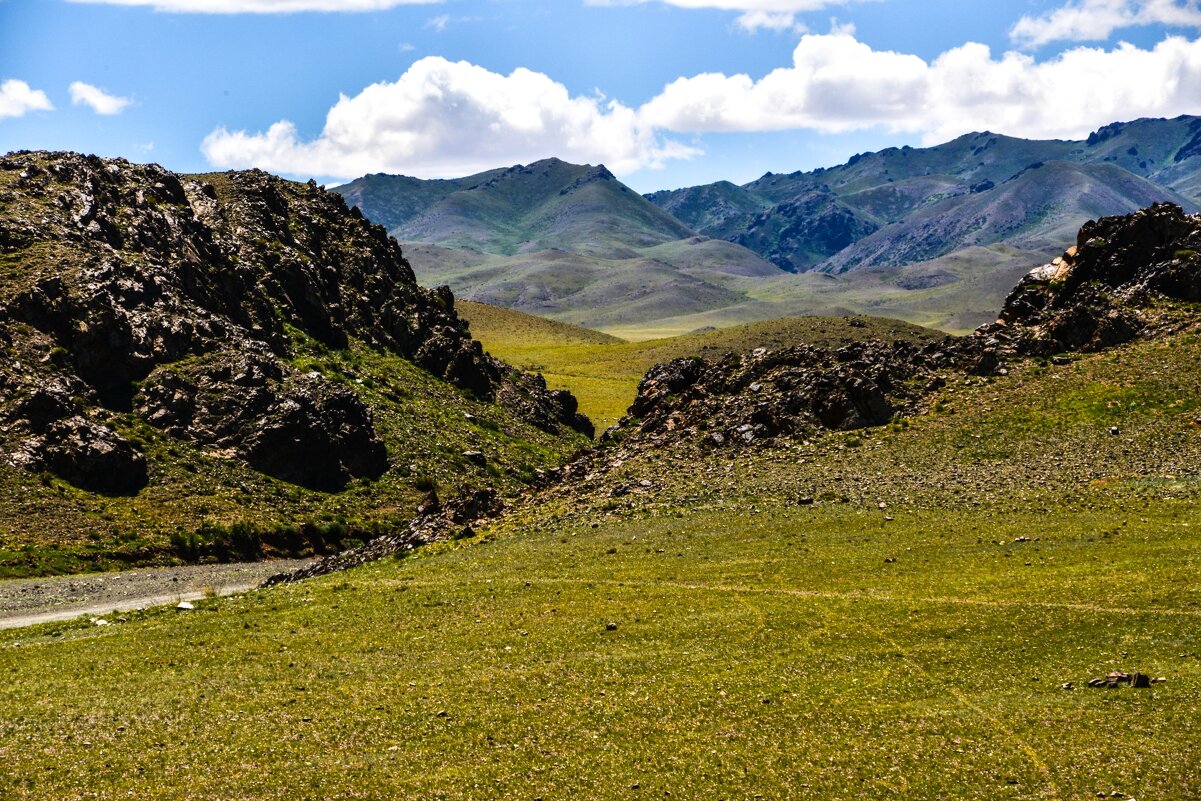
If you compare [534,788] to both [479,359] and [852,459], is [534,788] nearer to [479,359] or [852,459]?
A: [852,459]

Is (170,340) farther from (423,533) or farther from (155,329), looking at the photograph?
(423,533)

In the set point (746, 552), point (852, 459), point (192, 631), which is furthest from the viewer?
point (852, 459)

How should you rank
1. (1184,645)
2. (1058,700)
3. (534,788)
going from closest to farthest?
(534,788) → (1058,700) → (1184,645)

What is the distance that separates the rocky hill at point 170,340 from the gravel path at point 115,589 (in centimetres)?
1367

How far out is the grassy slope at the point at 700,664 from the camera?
29.1 m

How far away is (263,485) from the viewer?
9038 centimetres

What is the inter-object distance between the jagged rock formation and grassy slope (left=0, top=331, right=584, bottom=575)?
21123 mm

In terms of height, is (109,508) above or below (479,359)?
below

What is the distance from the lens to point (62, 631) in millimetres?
48969

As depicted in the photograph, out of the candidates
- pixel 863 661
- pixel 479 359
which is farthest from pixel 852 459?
pixel 479 359

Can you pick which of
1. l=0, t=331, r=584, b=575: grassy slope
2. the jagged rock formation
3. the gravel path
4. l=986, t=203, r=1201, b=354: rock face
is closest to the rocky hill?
l=0, t=331, r=584, b=575: grassy slope

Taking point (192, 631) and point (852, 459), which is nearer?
point (192, 631)

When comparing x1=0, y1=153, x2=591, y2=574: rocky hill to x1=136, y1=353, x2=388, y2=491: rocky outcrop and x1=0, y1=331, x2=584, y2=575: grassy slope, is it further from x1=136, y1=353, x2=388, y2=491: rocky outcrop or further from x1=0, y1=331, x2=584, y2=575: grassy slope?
x1=0, y1=331, x2=584, y2=575: grassy slope

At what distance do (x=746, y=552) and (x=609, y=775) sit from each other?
2932cm
